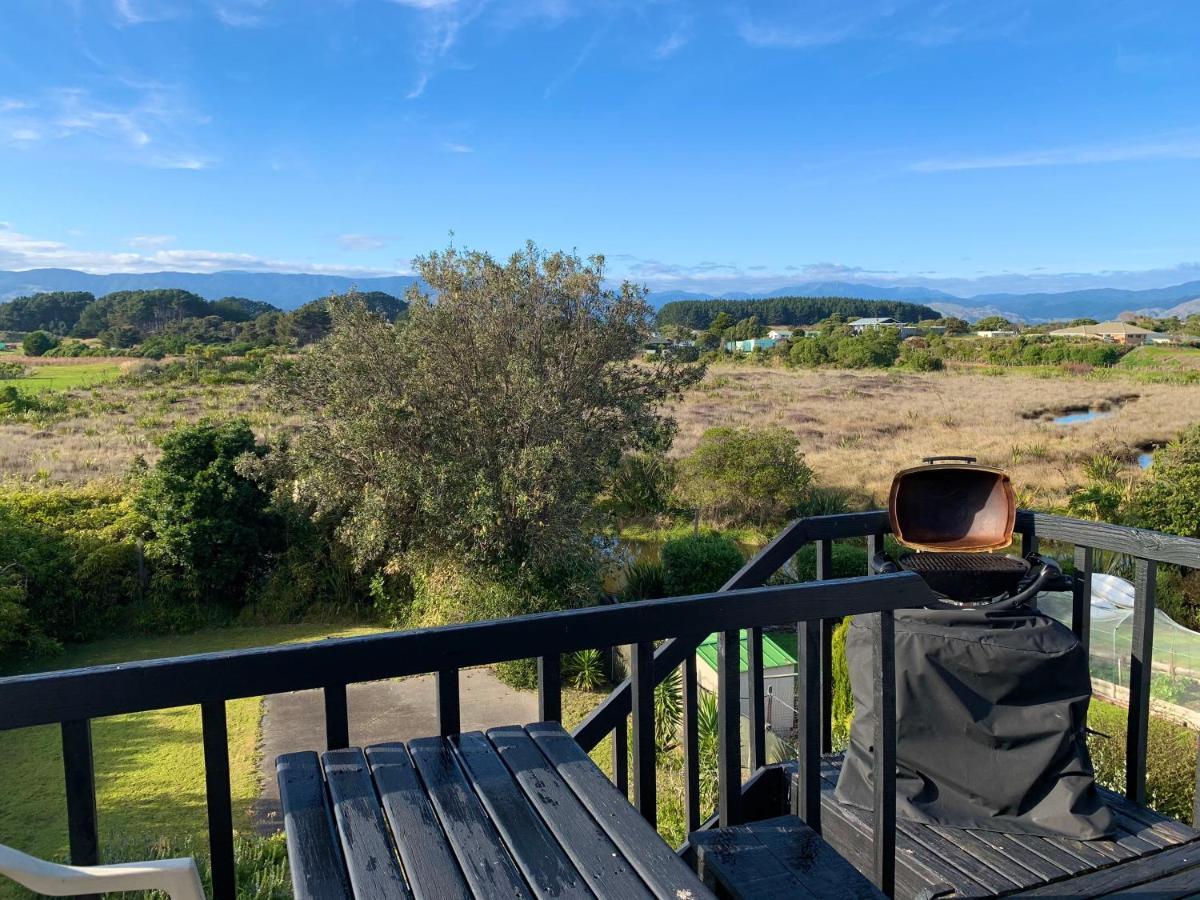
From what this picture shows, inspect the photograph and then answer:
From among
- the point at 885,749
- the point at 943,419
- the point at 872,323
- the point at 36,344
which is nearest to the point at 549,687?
the point at 885,749

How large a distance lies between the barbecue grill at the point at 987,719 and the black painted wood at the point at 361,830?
1341 mm

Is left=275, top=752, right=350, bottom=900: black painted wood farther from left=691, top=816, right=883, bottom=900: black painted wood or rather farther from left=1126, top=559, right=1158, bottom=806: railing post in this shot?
left=1126, top=559, right=1158, bottom=806: railing post

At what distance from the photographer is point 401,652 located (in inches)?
54.1

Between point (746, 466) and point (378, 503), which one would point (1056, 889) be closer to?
point (378, 503)

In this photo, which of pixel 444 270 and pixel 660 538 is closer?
pixel 444 270

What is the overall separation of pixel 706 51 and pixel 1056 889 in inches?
762

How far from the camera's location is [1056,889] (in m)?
2.06

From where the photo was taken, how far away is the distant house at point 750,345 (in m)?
59.5

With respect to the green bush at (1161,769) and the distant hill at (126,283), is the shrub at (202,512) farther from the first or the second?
the distant hill at (126,283)

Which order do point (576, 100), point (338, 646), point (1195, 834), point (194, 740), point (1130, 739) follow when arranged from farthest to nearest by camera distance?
1. point (576, 100)
2. point (194, 740)
3. point (1130, 739)
4. point (1195, 834)
5. point (338, 646)

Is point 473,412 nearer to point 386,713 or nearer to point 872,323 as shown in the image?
point 386,713

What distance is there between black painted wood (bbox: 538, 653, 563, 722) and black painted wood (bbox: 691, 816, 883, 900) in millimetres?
466

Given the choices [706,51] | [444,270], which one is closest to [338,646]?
[444,270]

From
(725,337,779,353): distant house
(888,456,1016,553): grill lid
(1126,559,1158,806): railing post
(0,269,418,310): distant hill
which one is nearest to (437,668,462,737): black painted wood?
(888,456,1016,553): grill lid
